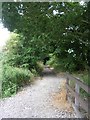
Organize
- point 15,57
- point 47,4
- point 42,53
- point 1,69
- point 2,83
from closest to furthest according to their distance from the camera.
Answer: point 47,4
point 2,83
point 1,69
point 15,57
point 42,53

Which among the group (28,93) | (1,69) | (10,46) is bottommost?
(28,93)

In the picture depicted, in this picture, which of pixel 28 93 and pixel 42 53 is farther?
pixel 42 53

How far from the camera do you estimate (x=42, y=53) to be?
16828 millimetres

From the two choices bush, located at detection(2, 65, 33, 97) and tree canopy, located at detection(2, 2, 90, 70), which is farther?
bush, located at detection(2, 65, 33, 97)

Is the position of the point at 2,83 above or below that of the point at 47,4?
below

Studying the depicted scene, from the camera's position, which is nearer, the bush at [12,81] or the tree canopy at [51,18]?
the tree canopy at [51,18]

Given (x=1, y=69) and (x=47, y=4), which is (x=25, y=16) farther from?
(x=1, y=69)

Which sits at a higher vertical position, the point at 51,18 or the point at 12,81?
the point at 51,18

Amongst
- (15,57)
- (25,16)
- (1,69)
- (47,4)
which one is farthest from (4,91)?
(15,57)

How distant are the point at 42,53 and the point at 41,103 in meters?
9.43

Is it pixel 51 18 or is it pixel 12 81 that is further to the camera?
pixel 12 81

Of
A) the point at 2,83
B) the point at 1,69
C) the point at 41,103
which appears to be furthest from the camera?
the point at 1,69

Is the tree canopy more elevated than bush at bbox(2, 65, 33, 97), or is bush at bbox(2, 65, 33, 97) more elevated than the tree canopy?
the tree canopy

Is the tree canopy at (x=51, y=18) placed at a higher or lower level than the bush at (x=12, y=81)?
higher
